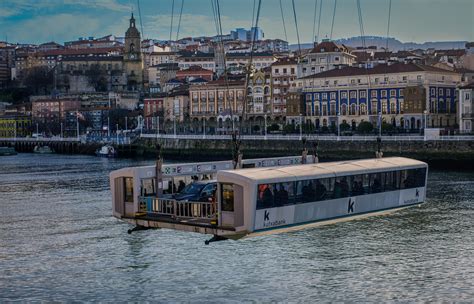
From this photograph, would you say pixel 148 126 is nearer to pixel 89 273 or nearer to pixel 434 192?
pixel 434 192

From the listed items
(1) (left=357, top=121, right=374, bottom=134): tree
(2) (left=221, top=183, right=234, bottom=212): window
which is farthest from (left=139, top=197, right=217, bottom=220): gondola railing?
→ (1) (left=357, top=121, right=374, bottom=134): tree

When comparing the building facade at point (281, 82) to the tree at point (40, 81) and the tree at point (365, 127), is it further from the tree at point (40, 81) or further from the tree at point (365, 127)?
the tree at point (40, 81)

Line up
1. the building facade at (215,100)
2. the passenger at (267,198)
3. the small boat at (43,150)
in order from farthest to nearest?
1. the small boat at (43,150)
2. the building facade at (215,100)
3. the passenger at (267,198)

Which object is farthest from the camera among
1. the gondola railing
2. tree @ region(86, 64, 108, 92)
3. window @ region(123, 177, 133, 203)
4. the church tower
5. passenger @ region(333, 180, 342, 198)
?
the church tower

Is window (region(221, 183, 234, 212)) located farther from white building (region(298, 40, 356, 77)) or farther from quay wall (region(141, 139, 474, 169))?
white building (region(298, 40, 356, 77))

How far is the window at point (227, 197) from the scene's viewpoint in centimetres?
1725

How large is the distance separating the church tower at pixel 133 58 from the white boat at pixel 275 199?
393 ft

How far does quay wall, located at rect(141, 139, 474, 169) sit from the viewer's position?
48.3 meters

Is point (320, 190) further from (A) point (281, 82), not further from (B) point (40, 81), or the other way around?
(B) point (40, 81)

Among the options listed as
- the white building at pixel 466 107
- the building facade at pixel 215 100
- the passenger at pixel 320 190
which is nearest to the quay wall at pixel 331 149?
the white building at pixel 466 107

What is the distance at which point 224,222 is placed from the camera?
1744 centimetres

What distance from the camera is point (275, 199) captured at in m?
17.5

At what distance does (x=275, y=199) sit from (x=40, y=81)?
132182mm

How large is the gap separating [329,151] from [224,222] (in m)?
38.8
